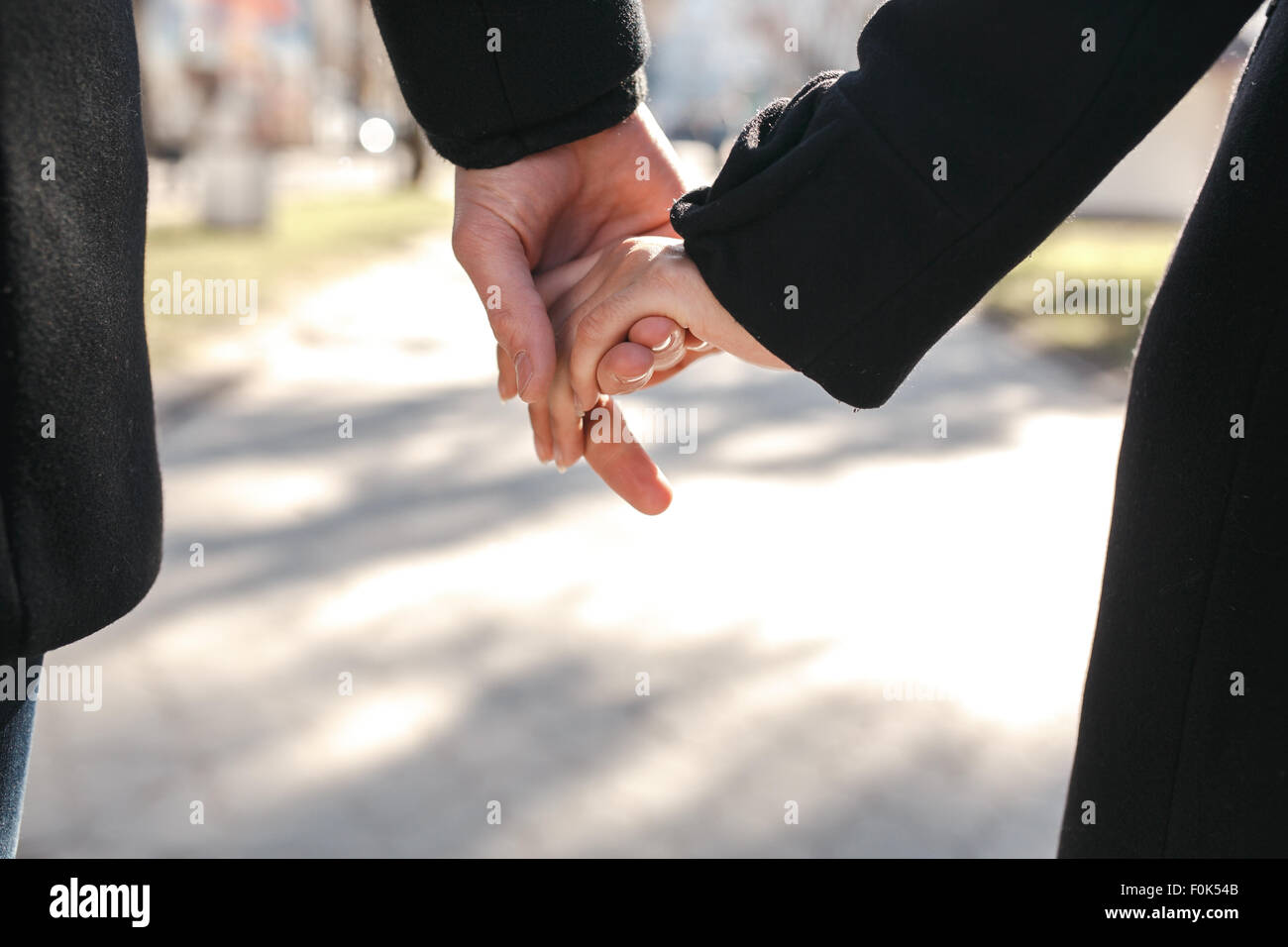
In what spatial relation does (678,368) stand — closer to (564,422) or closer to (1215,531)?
(564,422)

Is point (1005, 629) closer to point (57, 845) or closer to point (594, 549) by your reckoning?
point (594, 549)

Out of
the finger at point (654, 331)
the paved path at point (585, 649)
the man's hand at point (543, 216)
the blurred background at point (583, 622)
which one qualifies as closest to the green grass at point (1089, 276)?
the blurred background at point (583, 622)

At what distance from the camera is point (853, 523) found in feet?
15.2

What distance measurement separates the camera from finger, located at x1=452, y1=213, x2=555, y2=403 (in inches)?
60.7

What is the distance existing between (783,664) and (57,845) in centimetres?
189

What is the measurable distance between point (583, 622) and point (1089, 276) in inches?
307

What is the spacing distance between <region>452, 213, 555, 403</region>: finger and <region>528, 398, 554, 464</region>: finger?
0.16 feet

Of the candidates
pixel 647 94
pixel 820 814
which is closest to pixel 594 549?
pixel 820 814

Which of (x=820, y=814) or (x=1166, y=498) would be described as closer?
(x=1166, y=498)

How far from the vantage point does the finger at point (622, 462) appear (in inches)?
65.7

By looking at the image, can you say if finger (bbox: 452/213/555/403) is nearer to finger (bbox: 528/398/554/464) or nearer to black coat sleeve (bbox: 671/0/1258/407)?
finger (bbox: 528/398/554/464)

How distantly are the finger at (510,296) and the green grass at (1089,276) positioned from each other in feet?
14.3

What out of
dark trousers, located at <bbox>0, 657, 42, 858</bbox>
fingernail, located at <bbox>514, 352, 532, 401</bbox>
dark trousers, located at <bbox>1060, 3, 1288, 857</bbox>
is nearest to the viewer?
dark trousers, located at <bbox>1060, 3, 1288, 857</bbox>

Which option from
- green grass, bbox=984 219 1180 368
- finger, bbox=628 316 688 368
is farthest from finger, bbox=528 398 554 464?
green grass, bbox=984 219 1180 368
